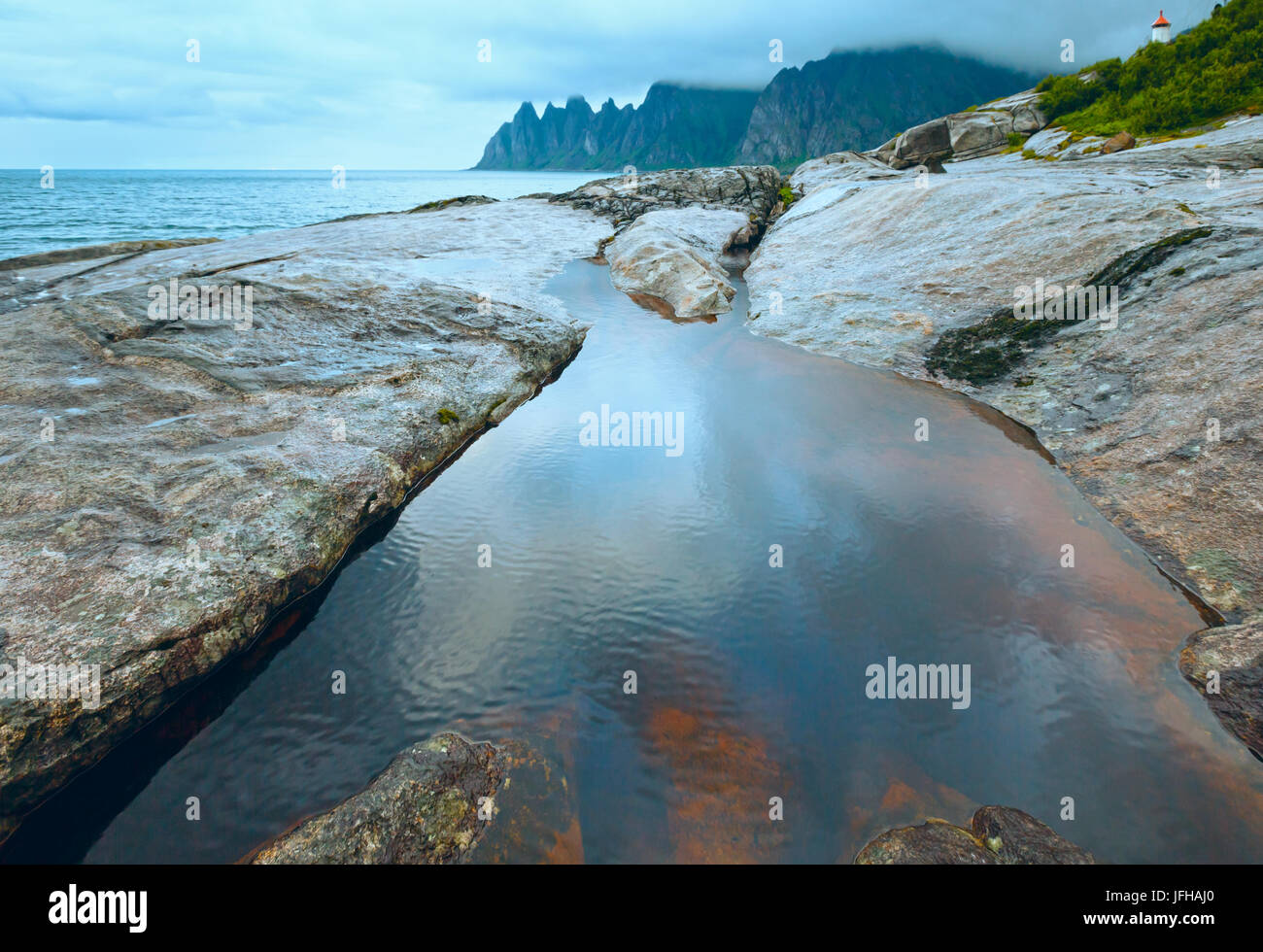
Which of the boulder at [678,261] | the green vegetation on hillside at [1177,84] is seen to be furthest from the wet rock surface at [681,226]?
the green vegetation on hillside at [1177,84]

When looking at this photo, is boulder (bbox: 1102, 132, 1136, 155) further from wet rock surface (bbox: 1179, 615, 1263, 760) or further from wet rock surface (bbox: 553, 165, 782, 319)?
wet rock surface (bbox: 1179, 615, 1263, 760)

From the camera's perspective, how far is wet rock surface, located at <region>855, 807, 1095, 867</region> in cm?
443

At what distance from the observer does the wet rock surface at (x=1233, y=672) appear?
5219 mm

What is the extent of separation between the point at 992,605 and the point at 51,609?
995 cm

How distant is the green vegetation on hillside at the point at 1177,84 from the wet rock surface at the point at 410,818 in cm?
6096

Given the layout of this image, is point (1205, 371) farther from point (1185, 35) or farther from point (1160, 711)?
point (1185, 35)

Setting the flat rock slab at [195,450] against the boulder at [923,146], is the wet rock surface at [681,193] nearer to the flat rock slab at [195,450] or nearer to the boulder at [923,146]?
the boulder at [923,146]

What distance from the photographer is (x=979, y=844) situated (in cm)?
456

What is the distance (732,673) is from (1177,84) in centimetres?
6772

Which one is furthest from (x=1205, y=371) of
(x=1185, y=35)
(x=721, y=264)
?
(x=1185, y=35)

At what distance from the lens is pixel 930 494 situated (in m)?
8.73

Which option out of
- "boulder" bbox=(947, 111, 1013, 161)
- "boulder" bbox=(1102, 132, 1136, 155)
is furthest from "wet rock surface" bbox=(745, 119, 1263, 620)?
"boulder" bbox=(947, 111, 1013, 161)

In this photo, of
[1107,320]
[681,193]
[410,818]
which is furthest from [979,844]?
[681,193]

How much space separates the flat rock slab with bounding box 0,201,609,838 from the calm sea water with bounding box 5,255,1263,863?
0.58 m
